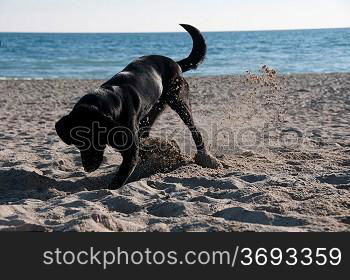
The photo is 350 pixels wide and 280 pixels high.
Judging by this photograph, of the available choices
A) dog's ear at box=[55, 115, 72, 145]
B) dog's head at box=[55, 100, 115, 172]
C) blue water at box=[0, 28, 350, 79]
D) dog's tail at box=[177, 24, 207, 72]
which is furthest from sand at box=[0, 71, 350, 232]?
blue water at box=[0, 28, 350, 79]

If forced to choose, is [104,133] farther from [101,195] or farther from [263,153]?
[263,153]

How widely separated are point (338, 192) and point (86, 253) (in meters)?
2.47

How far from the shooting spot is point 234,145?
748cm

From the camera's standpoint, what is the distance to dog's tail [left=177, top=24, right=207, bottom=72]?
6496 mm

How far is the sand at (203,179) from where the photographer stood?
400 cm

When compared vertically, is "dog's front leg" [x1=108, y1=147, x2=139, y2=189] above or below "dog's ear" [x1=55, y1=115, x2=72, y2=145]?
below

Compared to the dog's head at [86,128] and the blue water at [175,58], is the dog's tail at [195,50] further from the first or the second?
the blue water at [175,58]

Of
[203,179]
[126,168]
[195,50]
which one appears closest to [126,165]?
[126,168]
